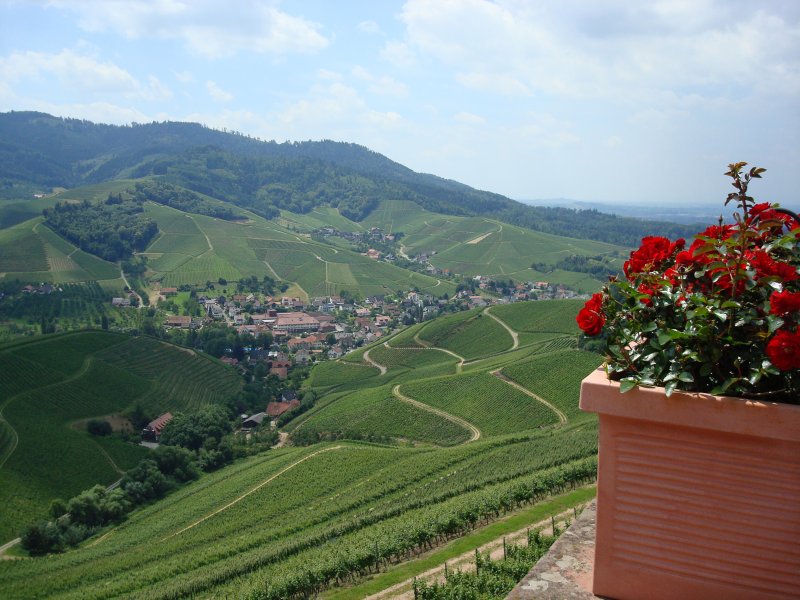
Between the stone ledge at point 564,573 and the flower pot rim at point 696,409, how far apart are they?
1058 mm

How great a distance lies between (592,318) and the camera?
3807 millimetres

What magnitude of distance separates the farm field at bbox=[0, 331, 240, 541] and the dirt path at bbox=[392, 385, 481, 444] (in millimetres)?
21207

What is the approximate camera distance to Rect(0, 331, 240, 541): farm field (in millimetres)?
41750

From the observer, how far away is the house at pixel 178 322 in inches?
3605

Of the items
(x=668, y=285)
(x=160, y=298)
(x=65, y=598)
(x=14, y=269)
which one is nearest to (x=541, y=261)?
(x=160, y=298)

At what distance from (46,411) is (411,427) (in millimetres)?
29280

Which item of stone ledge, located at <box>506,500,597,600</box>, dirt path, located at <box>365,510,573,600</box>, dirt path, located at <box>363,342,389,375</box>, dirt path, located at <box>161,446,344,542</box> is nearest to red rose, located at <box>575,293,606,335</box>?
stone ledge, located at <box>506,500,597,600</box>

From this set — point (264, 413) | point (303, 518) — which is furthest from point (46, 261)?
point (303, 518)

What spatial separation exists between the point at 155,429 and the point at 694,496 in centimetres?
5703

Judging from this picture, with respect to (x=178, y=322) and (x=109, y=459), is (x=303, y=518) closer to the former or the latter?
(x=109, y=459)

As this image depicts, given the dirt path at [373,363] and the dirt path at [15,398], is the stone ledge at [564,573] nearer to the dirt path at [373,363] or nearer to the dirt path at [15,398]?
the dirt path at [15,398]

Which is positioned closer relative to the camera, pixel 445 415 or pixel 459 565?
pixel 459 565

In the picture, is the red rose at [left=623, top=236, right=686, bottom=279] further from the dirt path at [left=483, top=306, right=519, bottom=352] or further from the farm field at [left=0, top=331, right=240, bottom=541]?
the dirt path at [left=483, top=306, right=519, bottom=352]

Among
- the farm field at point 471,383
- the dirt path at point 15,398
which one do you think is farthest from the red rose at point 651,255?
the dirt path at point 15,398
